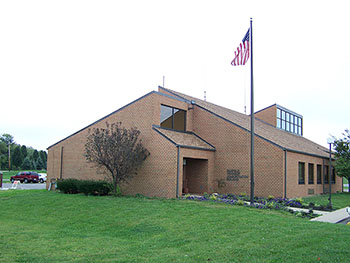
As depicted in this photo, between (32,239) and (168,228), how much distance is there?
4.45 metres

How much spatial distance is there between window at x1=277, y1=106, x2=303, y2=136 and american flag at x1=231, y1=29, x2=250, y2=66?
1961 centimetres

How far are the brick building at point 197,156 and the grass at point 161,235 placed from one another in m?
3.54

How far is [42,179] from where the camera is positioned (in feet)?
155

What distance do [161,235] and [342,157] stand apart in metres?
22.4

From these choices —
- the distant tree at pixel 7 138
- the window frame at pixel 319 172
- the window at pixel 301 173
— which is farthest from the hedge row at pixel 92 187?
the distant tree at pixel 7 138

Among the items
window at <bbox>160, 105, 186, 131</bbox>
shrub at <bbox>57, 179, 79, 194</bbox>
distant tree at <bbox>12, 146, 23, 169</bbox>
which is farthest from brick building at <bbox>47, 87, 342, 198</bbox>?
distant tree at <bbox>12, 146, 23, 169</bbox>

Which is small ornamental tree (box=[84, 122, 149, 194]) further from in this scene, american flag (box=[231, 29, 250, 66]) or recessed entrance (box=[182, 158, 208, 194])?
american flag (box=[231, 29, 250, 66])

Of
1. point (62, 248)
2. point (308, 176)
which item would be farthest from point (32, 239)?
point (308, 176)

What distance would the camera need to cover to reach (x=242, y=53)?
17094mm

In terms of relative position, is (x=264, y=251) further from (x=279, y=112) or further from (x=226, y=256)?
(x=279, y=112)

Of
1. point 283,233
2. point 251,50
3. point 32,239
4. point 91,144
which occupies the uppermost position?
point 251,50

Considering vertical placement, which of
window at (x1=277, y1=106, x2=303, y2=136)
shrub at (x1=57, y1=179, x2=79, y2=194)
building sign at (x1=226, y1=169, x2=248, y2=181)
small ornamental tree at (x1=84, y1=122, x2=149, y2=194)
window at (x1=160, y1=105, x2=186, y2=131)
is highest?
window at (x1=277, y1=106, x2=303, y2=136)

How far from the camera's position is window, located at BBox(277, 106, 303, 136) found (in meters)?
35.9

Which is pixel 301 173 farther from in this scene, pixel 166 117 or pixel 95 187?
pixel 95 187
